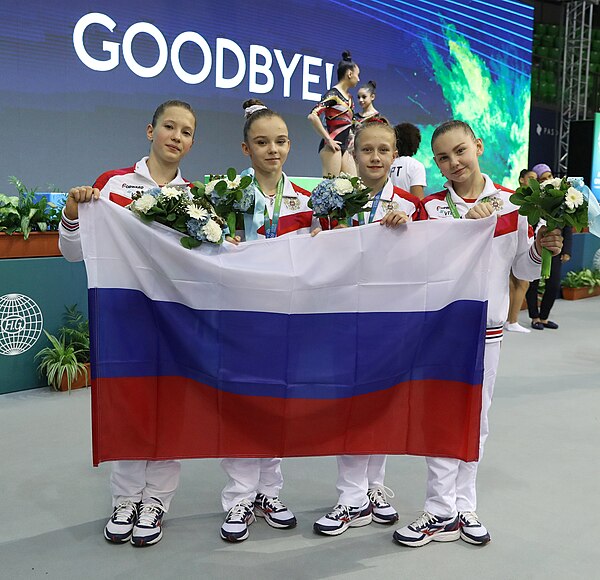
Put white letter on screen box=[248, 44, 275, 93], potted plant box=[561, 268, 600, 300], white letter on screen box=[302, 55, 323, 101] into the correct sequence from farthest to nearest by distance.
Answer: potted plant box=[561, 268, 600, 300] < white letter on screen box=[302, 55, 323, 101] < white letter on screen box=[248, 44, 275, 93]

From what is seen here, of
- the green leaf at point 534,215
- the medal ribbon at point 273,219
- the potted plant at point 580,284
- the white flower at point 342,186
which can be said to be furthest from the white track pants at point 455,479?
the potted plant at point 580,284

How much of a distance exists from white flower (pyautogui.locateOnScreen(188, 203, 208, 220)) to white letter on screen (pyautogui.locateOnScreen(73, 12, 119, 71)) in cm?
496

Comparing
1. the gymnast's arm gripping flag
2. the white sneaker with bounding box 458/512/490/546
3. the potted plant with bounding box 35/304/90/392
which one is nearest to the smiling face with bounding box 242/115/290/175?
the gymnast's arm gripping flag

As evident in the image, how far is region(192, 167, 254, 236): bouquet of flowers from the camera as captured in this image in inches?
106

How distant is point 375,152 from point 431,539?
1.43 metres

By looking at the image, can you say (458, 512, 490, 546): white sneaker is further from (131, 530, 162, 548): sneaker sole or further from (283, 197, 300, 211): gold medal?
(283, 197, 300, 211): gold medal

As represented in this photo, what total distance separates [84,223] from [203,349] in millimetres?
605

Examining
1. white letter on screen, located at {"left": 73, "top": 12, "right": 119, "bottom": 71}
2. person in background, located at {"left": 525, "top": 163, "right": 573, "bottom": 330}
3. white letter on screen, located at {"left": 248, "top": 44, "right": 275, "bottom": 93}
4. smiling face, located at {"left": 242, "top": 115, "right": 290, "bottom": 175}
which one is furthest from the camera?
white letter on screen, located at {"left": 248, "top": 44, "right": 275, "bottom": 93}

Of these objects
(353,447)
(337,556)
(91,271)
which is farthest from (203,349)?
(337,556)

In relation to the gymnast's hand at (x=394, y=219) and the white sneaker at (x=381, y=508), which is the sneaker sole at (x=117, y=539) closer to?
the white sneaker at (x=381, y=508)

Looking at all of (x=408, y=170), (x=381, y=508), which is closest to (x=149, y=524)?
(x=381, y=508)

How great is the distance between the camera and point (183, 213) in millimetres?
2670

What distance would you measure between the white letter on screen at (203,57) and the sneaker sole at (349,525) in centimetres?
568

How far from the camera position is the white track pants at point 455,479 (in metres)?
2.81
